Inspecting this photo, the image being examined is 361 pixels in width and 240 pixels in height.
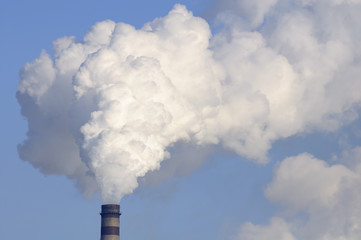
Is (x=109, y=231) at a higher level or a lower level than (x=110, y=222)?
lower

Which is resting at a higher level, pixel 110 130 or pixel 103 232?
pixel 110 130

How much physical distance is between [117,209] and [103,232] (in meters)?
3.93

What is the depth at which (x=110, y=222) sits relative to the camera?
13238 cm

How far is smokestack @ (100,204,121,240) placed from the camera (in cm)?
13162

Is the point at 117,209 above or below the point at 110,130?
below

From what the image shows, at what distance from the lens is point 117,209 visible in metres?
134

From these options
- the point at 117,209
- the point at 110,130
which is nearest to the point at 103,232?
the point at 117,209

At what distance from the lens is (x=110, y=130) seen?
451ft

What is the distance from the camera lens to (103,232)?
132250 mm

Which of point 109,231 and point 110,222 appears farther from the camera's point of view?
point 110,222

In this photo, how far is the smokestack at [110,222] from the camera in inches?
5182

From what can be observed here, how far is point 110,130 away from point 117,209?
11.6 m

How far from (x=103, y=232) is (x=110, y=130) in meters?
15.0

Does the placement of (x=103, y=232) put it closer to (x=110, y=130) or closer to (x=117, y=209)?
(x=117, y=209)
